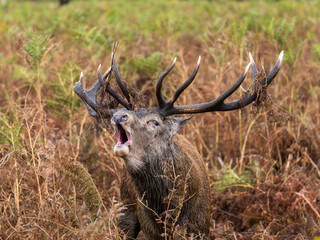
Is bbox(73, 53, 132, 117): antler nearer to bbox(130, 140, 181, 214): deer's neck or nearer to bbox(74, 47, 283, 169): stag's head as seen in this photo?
bbox(74, 47, 283, 169): stag's head

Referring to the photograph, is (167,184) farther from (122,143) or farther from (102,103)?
(102,103)

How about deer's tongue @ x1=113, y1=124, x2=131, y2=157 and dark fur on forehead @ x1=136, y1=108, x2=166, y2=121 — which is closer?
deer's tongue @ x1=113, y1=124, x2=131, y2=157

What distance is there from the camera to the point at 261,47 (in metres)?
7.30

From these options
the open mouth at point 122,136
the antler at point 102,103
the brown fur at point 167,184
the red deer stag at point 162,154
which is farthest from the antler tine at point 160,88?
the open mouth at point 122,136

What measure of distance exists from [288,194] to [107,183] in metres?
2.00

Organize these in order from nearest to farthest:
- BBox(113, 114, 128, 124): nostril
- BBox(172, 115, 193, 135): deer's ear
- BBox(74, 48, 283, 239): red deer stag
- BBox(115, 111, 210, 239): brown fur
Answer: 1. BBox(113, 114, 128, 124): nostril
2. BBox(74, 48, 283, 239): red deer stag
3. BBox(115, 111, 210, 239): brown fur
4. BBox(172, 115, 193, 135): deer's ear

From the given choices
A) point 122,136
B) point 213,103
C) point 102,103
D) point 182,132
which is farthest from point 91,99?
point 182,132

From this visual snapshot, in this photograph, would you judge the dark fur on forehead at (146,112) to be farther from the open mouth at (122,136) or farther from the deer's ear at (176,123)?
the open mouth at (122,136)

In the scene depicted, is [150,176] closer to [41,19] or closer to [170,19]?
[170,19]

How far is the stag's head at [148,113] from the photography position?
3.45 metres

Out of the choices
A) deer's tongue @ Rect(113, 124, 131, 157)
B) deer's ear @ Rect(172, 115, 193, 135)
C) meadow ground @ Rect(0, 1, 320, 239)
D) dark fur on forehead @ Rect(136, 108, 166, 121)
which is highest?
dark fur on forehead @ Rect(136, 108, 166, 121)

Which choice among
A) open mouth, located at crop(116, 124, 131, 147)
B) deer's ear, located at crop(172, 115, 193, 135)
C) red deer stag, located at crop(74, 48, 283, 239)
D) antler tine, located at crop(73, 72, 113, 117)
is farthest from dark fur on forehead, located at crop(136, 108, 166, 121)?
antler tine, located at crop(73, 72, 113, 117)

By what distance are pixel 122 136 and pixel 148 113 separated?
0.35 meters

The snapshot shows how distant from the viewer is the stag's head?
3453 mm
